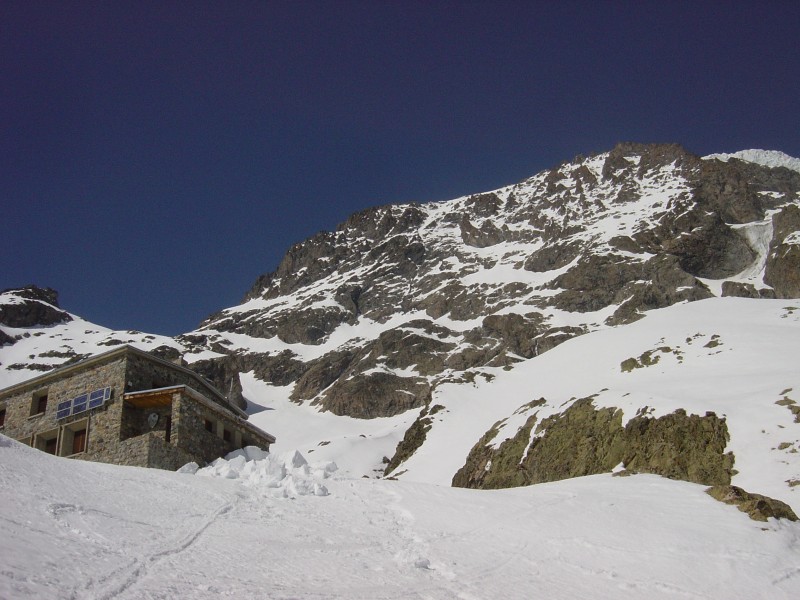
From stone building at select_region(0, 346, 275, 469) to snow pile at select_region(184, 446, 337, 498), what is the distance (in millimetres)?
5983

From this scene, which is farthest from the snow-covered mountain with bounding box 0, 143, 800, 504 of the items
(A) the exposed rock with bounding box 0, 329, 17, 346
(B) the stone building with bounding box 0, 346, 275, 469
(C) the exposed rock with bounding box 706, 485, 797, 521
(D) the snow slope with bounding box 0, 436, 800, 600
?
(B) the stone building with bounding box 0, 346, 275, 469

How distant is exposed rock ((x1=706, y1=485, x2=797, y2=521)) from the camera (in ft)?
45.7

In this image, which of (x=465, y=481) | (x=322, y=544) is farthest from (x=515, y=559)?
(x=465, y=481)

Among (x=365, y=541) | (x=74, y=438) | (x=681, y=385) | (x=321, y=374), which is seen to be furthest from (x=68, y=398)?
(x=321, y=374)

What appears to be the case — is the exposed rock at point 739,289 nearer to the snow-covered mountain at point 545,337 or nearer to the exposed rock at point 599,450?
the snow-covered mountain at point 545,337

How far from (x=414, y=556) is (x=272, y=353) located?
445ft

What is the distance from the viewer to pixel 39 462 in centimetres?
1497

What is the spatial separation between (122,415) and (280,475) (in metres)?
11.7

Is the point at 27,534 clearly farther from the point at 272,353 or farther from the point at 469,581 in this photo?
the point at 272,353

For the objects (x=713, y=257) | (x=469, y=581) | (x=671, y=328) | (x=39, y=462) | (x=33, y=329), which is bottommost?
(x=469, y=581)

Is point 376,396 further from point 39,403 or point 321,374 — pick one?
point 39,403

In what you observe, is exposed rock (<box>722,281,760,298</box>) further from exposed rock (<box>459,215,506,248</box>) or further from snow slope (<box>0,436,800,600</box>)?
snow slope (<box>0,436,800,600</box>)

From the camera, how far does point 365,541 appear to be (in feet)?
40.6

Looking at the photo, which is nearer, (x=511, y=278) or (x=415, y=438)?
(x=415, y=438)
